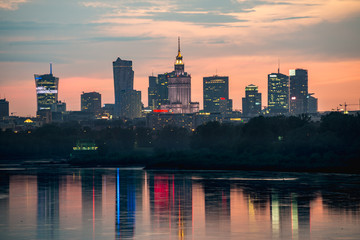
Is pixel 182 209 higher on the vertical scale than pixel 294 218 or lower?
higher

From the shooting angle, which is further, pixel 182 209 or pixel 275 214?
pixel 182 209

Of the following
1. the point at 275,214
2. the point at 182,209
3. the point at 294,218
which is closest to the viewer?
the point at 294,218

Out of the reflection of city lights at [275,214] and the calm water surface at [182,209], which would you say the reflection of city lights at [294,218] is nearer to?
the calm water surface at [182,209]

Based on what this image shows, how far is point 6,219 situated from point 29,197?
22471 millimetres

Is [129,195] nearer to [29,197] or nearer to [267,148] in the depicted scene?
[29,197]

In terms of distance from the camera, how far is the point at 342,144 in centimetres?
15812

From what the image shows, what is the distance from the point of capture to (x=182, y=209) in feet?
251

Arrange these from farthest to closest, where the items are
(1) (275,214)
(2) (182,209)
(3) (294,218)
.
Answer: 1. (2) (182,209)
2. (1) (275,214)
3. (3) (294,218)

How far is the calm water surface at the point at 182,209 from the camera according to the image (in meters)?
59.8

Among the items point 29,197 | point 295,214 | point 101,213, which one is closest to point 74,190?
point 29,197

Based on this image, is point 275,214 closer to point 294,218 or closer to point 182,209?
point 294,218

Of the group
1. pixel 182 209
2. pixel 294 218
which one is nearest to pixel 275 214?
pixel 294 218

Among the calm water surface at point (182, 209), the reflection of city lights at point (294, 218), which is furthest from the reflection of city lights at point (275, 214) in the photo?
the reflection of city lights at point (294, 218)

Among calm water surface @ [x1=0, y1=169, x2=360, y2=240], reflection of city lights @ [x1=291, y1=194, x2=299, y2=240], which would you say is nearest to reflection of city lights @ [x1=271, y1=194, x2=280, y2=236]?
calm water surface @ [x1=0, y1=169, x2=360, y2=240]
